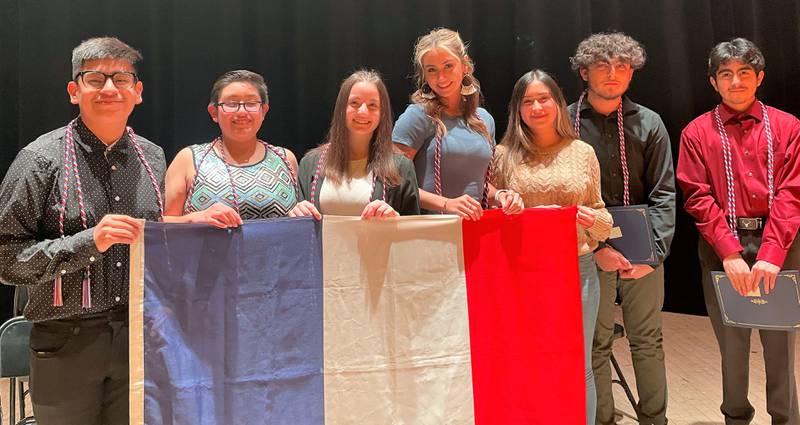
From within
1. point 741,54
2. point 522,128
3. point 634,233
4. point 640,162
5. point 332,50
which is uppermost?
point 332,50

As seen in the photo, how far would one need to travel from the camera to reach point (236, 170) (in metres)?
2.09

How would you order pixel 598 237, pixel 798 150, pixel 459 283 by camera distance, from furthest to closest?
1. pixel 798 150
2. pixel 598 237
3. pixel 459 283

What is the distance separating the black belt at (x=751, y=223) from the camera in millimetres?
2490

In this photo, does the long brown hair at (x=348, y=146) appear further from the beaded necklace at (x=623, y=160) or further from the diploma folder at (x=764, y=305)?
the diploma folder at (x=764, y=305)

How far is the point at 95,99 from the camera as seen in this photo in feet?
5.63

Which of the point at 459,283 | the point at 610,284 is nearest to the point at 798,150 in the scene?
the point at 610,284

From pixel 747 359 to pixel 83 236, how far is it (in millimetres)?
2674

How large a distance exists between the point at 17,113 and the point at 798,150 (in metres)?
4.69

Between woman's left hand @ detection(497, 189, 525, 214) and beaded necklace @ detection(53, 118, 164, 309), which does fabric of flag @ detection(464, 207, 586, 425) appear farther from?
beaded necklace @ detection(53, 118, 164, 309)

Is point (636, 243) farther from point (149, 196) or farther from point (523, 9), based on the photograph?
point (523, 9)

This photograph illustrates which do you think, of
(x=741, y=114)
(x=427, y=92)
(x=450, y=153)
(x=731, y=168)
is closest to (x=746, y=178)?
(x=731, y=168)

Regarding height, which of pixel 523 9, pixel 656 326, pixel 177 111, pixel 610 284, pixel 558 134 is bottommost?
pixel 656 326

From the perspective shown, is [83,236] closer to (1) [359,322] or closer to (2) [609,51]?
(1) [359,322]

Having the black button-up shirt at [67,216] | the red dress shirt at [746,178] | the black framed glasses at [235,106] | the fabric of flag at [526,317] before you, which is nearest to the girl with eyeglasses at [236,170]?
the black framed glasses at [235,106]
